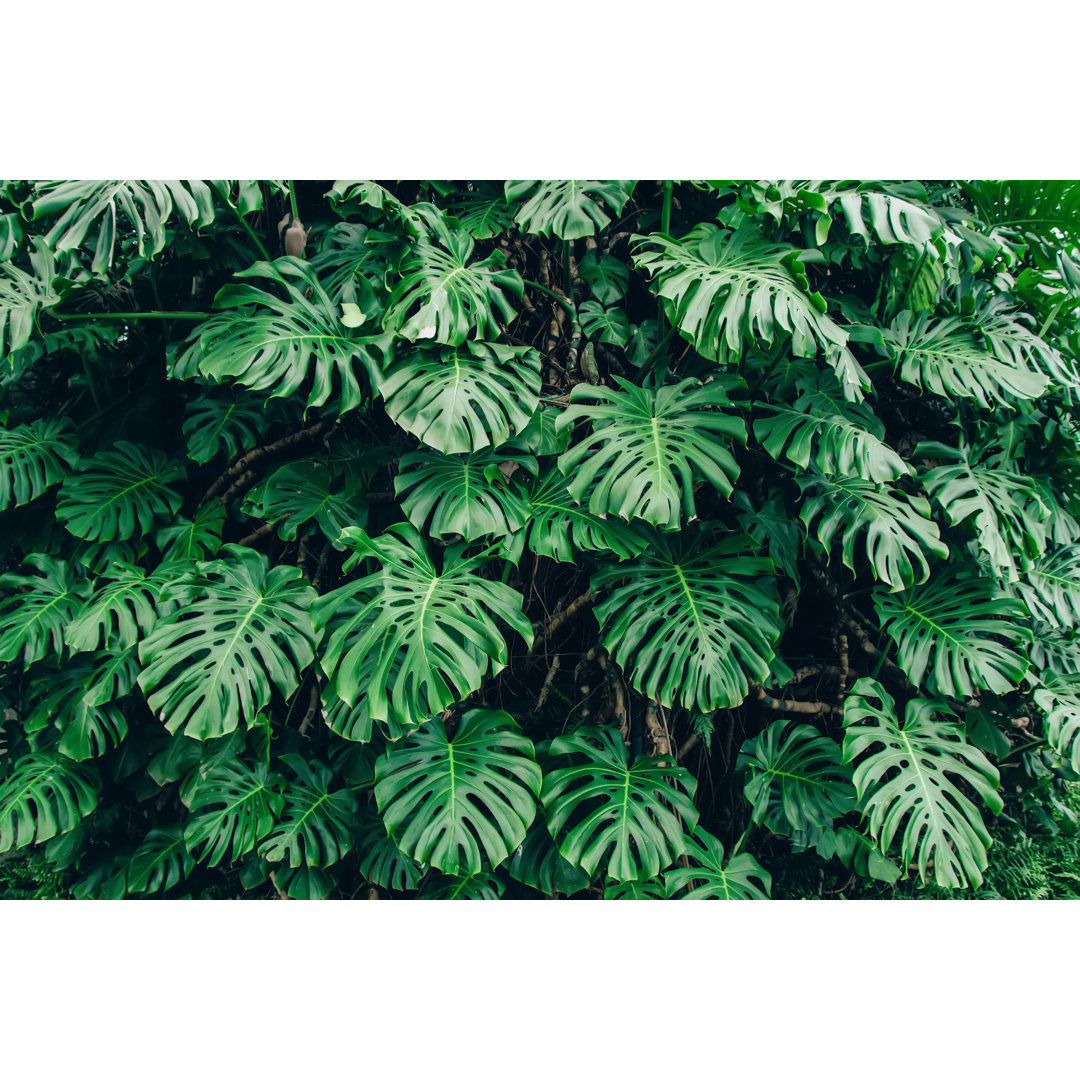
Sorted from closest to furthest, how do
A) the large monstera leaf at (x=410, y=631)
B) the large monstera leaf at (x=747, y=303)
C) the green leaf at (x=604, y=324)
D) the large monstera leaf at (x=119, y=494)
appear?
the large monstera leaf at (x=410, y=631) < the large monstera leaf at (x=747, y=303) < the large monstera leaf at (x=119, y=494) < the green leaf at (x=604, y=324)

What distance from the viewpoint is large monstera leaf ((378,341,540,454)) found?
5.44 feet

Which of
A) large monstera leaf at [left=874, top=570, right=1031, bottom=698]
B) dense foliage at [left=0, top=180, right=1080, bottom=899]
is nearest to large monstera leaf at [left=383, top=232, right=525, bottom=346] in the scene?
dense foliage at [left=0, top=180, right=1080, bottom=899]

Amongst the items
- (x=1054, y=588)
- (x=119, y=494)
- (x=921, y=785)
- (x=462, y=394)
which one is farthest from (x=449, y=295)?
(x=1054, y=588)

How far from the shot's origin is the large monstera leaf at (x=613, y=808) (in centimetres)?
167

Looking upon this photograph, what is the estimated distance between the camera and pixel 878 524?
1.76m

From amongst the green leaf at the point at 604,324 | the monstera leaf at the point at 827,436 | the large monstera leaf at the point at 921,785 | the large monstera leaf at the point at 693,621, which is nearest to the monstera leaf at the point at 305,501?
the large monstera leaf at the point at 693,621

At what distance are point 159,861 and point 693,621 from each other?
1.55 metres

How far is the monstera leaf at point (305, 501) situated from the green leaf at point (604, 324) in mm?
816

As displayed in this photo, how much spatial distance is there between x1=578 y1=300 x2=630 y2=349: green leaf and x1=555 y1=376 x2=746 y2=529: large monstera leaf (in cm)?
26

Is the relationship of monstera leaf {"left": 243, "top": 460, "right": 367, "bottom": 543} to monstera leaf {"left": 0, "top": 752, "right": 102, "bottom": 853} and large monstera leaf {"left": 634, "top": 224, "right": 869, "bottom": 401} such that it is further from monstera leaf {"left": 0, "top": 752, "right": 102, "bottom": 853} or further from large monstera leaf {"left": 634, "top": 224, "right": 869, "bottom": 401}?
large monstera leaf {"left": 634, "top": 224, "right": 869, "bottom": 401}

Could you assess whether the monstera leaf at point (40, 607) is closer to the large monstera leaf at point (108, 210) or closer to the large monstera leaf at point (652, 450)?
the large monstera leaf at point (108, 210)

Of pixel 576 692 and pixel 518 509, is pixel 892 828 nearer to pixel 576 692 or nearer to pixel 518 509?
pixel 576 692
